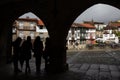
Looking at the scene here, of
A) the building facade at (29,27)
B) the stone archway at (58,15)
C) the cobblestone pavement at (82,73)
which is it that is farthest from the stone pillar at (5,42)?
the building facade at (29,27)

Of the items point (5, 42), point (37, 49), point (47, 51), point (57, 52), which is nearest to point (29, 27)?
point (5, 42)

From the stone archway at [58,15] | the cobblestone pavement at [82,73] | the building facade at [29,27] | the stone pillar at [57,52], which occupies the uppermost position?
the building facade at [29,27]

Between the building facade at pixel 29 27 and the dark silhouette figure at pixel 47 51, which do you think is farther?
the building facade at pixel 29 27

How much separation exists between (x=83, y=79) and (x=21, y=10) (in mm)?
5367

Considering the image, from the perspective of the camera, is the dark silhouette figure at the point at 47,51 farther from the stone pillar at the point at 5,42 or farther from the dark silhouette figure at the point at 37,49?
the stone pillar at the point at 5,42

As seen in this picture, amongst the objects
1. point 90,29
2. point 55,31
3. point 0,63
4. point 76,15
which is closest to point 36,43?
point 55,31

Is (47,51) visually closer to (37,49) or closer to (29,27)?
(37,49)

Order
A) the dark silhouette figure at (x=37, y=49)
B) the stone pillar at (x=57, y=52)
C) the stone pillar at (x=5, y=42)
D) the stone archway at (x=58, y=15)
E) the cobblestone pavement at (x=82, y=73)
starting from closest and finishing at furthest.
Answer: the cobblestone pavement at (x=82, y=73)
the dark silhouette figure at (x=37, y=49)
the stone archway at (x=58, y=15)
the stone pillar at (x=57, y=52)
the stone pillar at (x=5, y=42)

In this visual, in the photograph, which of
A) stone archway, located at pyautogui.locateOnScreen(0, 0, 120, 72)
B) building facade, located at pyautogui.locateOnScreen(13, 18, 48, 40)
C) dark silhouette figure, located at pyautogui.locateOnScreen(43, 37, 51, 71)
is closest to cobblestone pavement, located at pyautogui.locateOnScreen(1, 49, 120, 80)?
dark silhouette figure, located at pyautogui.locateOnScreen(43, 37, 51, 71)

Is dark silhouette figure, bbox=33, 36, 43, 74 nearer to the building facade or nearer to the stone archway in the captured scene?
the stone archway

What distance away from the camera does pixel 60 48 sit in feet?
37.3

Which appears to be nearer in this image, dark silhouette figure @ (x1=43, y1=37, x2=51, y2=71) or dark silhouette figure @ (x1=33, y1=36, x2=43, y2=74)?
dark silhouette figure @ (x1=33, y1=36, x2=43, y2=74)

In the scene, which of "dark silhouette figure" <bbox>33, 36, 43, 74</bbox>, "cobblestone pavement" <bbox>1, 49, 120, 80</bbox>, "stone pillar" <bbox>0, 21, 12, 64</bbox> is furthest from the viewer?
"stone pillar" <bbox>0, 21, 12, 64</bbox>

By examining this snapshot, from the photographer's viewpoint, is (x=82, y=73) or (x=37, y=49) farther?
(x=82, y=73)
